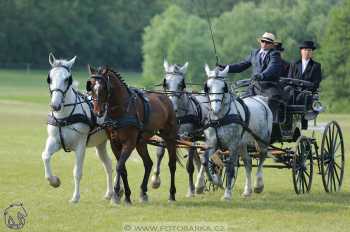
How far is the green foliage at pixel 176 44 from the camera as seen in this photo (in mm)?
75562

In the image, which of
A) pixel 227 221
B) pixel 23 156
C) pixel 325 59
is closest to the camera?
pixel 227 221

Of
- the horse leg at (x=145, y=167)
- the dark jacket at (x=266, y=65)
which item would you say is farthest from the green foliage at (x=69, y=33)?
the horse leg at (x=145, y=167)

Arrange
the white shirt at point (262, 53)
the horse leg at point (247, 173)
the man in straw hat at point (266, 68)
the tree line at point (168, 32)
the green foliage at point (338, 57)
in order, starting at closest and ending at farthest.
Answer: the horse leg at point (247, 173) → the man in straw hat at point (266, 68) → the white shirt at point (262, 53) → the green foliage at point (338, 57) → the tree line at point (168, 32)

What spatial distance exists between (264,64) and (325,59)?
148 feet

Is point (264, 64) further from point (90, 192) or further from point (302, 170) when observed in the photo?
point (90, 192)

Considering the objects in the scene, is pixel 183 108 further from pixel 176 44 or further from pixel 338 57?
pixel 176 44

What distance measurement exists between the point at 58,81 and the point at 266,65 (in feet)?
12.4

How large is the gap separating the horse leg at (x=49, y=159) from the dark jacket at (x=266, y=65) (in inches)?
122

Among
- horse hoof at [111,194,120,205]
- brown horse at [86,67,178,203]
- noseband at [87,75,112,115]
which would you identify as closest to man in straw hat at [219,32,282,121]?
brown horse at [86,67,178,203]

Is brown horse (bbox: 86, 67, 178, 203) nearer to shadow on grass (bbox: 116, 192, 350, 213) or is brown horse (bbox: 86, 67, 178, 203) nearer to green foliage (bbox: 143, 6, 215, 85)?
shadow on grass (bbox: 116, 192, 350, 213)

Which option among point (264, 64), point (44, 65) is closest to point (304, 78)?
point (264, 64)

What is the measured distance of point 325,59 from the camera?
60000 mm

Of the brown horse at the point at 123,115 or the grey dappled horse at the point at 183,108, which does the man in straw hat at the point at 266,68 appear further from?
the brown horse at the point at 123,115

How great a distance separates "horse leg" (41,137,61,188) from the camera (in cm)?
1345
